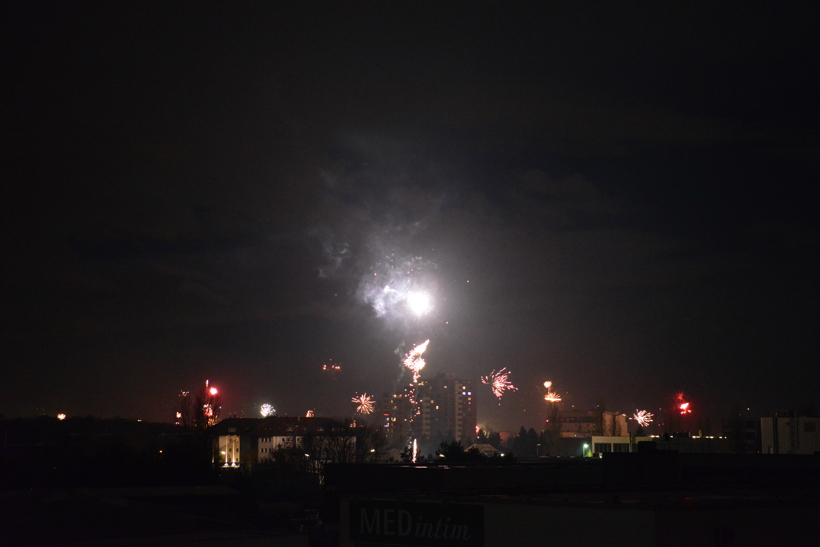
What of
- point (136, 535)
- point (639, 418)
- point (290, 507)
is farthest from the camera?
point (639, 418)

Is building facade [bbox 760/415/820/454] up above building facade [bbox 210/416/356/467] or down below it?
above

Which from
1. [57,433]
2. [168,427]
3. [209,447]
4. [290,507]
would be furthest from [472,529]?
[168,427]

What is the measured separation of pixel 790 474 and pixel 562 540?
2810cm

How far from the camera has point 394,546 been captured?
67.1 ft

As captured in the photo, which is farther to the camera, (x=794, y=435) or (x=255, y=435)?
(x=255, y=435)

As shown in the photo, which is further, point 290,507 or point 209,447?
point 209,447

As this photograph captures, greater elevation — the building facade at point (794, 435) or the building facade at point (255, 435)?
the building facade at point (794, 435)

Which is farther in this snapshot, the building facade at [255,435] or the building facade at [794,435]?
the building facade at [255,435]

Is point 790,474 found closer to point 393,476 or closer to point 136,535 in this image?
point 393,476

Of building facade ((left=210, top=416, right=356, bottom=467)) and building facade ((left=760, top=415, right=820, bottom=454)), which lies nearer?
building facade ((left=760, top=415, right=820, bottom=454))

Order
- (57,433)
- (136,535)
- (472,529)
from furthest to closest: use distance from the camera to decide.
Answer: (57,433)
(136,535)
(472,529)

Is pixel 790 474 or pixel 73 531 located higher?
pixel 790 474

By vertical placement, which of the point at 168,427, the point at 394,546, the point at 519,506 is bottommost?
the point at 168,427

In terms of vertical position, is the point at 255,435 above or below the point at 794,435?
below
